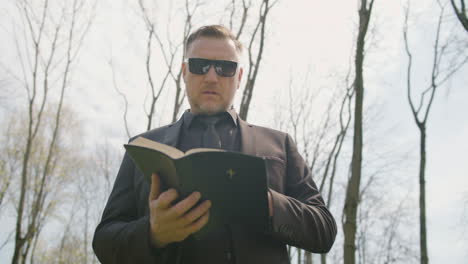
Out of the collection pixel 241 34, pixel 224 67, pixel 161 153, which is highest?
pixel 241 34

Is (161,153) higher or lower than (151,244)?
higher

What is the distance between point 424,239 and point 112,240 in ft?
29.5

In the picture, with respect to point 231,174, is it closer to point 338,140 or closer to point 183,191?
point 183,191

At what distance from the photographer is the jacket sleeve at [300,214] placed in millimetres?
1496

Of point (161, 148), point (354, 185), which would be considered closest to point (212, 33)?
point (161, 148)

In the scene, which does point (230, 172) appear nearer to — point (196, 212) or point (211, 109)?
point (196, 212)

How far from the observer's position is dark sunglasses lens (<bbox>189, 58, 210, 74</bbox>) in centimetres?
204

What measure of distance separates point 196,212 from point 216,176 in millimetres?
165

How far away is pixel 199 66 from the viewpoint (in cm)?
205

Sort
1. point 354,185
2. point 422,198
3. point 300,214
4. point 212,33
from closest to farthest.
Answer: point 300,214, point 212,33, point 354,185, point 422,198

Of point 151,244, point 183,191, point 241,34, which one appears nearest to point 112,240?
point 151,244

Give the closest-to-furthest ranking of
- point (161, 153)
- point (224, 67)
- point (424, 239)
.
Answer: point (161, 153) < point (224, 67) < point (424, 239)

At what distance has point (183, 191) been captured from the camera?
4.20 feet

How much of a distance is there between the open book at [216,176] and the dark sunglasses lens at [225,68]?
81 centimetres
